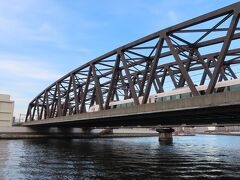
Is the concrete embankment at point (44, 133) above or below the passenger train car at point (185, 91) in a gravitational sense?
below

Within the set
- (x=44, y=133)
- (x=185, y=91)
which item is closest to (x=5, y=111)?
(x=44, y=133)

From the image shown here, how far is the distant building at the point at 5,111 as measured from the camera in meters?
130

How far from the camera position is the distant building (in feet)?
428

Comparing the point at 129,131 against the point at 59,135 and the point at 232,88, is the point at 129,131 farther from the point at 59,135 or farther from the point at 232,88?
the point at 232,88

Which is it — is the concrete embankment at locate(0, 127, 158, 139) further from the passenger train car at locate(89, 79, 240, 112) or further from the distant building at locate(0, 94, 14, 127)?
the passenger train car at locate(89, 79, 240, 112)

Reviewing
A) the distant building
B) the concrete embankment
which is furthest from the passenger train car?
the distant building

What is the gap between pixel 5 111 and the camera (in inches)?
5192

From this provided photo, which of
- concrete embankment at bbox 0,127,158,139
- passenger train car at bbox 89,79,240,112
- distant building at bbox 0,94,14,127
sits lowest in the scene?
concrete embankment at bbox 0,127,158,139

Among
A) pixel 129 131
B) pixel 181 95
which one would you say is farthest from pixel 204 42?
pixel 129 131

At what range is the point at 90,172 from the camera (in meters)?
30.9

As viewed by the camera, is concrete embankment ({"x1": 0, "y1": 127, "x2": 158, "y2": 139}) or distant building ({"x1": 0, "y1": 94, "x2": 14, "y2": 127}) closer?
concrete embankment ({"x1": 0, "y1": 127, "x2": 158, "y2": 139})

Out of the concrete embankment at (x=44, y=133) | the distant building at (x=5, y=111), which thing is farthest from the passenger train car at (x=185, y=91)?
the distant building at (x=5, y=111)

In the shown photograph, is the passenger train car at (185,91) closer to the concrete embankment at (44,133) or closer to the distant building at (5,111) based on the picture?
the concrete embankment at (44,133)

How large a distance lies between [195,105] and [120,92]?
75293 millimetres
